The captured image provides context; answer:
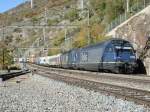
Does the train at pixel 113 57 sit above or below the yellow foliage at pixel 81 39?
below

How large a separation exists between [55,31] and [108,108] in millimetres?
134568

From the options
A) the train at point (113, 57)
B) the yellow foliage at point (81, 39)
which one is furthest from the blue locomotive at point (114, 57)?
the yellow foliage at point (81, 39)

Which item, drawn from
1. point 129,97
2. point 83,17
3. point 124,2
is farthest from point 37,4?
point 129,97

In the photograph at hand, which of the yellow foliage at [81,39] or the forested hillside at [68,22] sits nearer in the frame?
the forested hillside at [68,22]

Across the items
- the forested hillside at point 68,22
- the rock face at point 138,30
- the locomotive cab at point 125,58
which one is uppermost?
the forested hillside at point 68,22

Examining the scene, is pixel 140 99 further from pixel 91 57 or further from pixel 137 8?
pixel 137 8

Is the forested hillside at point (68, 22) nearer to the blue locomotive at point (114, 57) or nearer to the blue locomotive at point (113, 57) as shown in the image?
the blue locomotive at point (113, 57)

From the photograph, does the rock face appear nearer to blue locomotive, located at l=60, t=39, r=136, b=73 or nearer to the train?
the train

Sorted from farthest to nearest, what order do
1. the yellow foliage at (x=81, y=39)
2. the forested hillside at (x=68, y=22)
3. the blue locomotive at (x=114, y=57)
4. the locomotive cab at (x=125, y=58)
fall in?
the yellow foliage at (x=81, y=39) < the forested hillside at (x=68, y=22) < the blue locomotive at (x=114, y=57) < the locomotive cab at (x=125, y=58)

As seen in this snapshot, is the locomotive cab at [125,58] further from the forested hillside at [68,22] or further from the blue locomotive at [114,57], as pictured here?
the forested hillside at [68,22]

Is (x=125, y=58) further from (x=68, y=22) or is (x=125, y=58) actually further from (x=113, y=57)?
(x=68, y=22)

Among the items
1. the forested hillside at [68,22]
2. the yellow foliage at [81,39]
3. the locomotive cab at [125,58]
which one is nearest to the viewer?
the locomotive cab at [125,58]

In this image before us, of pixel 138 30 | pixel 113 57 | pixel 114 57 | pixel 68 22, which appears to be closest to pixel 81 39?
pixel 68 22

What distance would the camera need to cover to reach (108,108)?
17.2m
